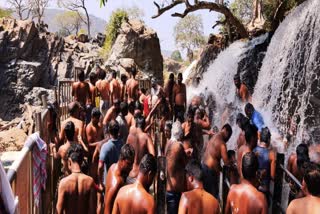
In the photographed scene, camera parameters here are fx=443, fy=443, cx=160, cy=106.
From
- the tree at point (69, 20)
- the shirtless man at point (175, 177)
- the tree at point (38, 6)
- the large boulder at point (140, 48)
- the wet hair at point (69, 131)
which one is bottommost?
the shirtless man at point (175, 177)

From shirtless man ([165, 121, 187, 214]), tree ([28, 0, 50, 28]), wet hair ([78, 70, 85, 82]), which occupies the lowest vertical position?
shirtless man ([165, 121, 187, 214])

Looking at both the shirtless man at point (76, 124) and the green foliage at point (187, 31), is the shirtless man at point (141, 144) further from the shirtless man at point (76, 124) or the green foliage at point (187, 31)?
the green foliage at point (187, 31)

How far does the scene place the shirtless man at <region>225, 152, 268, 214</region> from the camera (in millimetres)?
4266

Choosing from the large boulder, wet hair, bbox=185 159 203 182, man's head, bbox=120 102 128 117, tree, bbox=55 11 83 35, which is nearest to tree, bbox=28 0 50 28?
the large boulder

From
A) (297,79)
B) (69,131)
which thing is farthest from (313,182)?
(297,79)

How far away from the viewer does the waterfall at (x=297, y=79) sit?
10562mm

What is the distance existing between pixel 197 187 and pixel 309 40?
292 inches

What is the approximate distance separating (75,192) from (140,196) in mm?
859

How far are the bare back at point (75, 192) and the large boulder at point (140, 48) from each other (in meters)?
17.6

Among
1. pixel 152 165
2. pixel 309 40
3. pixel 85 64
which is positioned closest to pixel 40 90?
pixel 85 64

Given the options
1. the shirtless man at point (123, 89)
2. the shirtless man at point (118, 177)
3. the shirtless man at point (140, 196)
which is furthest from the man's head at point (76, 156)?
the shirtless man at point (123, 89)

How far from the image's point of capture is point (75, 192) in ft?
15.0

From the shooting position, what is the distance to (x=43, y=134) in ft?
21.0

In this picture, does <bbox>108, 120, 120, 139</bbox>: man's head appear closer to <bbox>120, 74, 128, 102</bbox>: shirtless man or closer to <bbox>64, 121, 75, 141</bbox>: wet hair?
<bbox>64, 121, 75, 141</bbox>: wet hair
